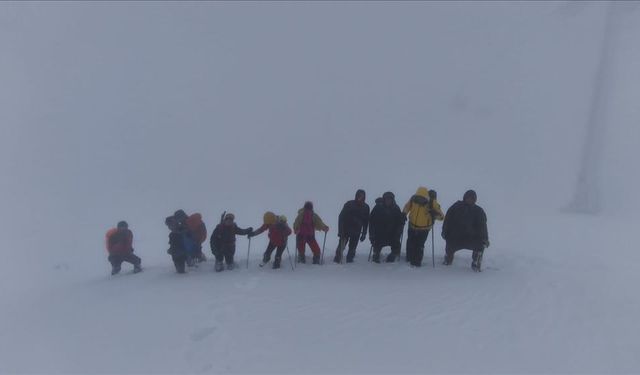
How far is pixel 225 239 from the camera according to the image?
11.1 meters

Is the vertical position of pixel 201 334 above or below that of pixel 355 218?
below

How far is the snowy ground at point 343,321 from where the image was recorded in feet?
25.9

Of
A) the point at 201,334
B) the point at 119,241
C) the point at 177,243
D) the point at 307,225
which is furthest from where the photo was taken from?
the point at 119,241

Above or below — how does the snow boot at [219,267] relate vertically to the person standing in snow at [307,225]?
below

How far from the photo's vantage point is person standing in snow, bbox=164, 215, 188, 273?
1116 cm

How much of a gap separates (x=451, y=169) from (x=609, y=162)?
781 centimetres

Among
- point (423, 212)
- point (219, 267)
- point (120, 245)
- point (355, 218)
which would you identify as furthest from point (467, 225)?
point (120, 245)

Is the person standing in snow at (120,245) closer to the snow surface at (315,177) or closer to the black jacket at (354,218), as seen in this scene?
the snow surface at (315,177)

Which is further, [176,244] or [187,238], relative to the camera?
[187,238]

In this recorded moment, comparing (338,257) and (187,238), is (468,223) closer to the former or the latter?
(338,257)

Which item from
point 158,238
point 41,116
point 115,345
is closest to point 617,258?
point 115,345

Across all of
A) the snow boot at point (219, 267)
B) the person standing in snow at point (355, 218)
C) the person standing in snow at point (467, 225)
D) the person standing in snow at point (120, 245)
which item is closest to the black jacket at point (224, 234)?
the snow boot at point (219, 267)

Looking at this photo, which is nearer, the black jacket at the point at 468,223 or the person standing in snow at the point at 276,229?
the black jacket at the point at 468,223

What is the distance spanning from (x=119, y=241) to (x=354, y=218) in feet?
18.6
